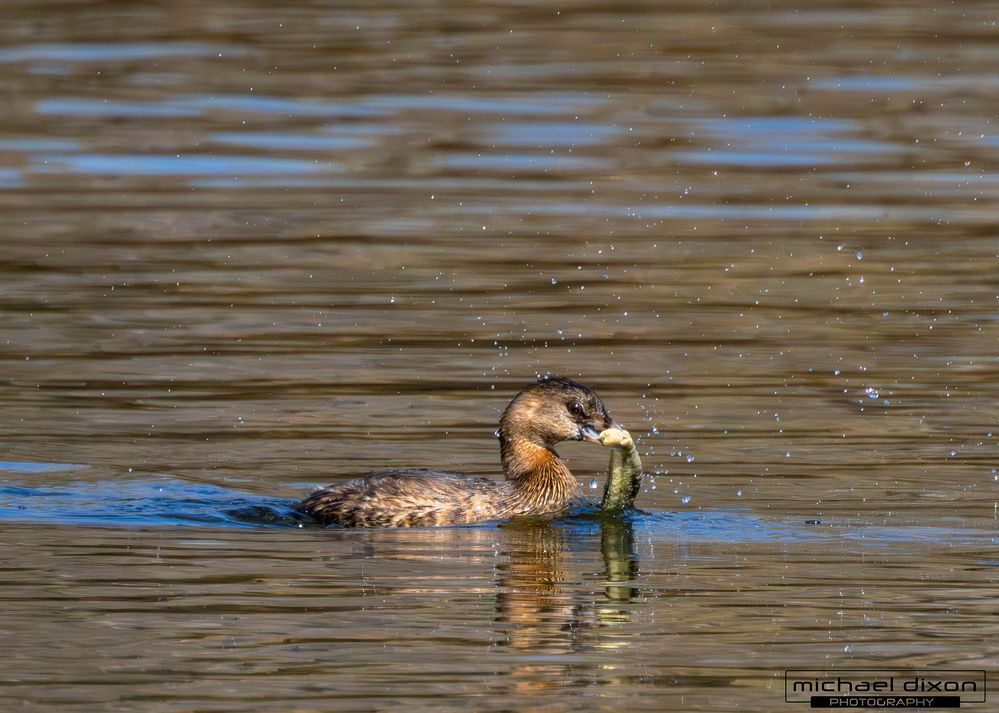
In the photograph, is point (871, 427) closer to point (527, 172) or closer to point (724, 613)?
point (724, 613)

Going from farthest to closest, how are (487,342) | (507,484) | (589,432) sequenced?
(487,342) < (507,484) < (589,432)

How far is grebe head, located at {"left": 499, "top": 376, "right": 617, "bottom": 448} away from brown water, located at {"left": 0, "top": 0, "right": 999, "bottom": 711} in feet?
1.77

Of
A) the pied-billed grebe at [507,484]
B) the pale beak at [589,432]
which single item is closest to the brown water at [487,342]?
the pied-billed grebe at [507,484]

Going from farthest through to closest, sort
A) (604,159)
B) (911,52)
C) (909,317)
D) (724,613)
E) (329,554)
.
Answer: (911,52), (604,159), (909,317), (329,554), (724,613)

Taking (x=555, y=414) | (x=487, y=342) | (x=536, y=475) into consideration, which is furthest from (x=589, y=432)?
(x=487, y=342)

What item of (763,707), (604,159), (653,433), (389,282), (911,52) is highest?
(911,52)

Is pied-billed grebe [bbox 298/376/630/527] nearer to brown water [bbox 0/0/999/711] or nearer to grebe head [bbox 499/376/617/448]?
grebe head [bbox 499/376/617/448]

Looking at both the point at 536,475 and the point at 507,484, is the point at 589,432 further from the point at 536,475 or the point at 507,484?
the point at 507,484

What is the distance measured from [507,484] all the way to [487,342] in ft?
10.3

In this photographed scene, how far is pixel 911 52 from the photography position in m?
27.3

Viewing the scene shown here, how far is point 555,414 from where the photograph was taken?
11.4m

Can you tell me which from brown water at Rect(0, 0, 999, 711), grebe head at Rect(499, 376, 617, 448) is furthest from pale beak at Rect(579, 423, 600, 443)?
brown water at Rect(0, 0, 999, 711)

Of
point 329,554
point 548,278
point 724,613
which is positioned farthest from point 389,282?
point 724,613

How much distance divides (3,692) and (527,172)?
13.4 m
